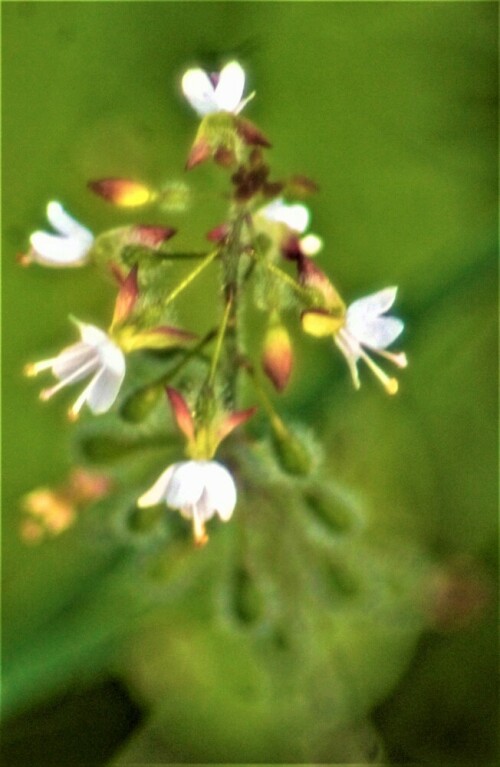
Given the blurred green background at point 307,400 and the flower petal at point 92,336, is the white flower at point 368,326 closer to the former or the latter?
the flower petal at point 92,336

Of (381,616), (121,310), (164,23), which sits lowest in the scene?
(381,616)

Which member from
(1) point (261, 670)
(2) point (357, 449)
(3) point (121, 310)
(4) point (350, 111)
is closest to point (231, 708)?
(1) point (261, 670)

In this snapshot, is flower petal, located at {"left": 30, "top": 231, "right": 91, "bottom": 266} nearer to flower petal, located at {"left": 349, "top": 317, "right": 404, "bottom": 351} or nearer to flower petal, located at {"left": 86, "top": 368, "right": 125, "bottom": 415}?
flower petal, located at {"left": 86, "top": 368, "right": 125, "bottom": 415}

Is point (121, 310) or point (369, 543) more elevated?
point (121, 310)

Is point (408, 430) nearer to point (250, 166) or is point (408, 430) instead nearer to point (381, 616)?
point (381, 616)

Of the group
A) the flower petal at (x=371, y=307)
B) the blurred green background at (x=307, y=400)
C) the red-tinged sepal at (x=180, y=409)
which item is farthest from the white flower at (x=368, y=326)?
the blurred green background at (x=307, y=400)

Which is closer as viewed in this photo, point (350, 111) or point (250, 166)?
point (250, 166)
